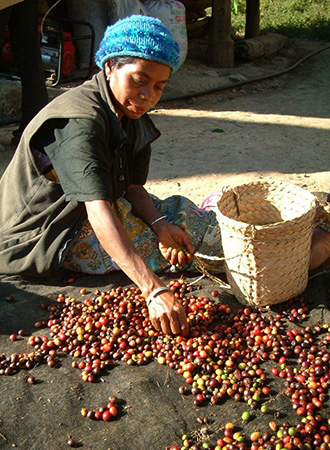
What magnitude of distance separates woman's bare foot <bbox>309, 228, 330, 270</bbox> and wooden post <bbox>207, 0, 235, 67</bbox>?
526cm

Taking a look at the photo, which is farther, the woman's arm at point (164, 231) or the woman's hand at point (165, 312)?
the woman's arm at point (164, 231)

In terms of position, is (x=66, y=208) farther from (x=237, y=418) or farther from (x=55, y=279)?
(x=237, y=418)

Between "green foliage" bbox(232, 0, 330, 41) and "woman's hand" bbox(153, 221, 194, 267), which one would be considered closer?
"woman's hand" bbox(153, 221, 194, 267)

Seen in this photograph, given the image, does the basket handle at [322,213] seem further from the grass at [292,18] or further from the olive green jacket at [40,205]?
the grass at [292,18]

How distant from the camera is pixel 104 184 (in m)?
2.67

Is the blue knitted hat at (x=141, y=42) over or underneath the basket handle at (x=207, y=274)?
over

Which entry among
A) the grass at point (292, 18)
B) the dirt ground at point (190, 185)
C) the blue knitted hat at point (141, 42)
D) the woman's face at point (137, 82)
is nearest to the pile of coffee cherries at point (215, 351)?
the dirt ground at point (190, 185)

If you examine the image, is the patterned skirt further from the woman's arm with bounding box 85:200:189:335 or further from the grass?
the grass

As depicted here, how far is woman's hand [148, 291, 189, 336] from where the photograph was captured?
249 centimetres

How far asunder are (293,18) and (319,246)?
8.78m

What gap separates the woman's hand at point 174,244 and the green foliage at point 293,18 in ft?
25.2

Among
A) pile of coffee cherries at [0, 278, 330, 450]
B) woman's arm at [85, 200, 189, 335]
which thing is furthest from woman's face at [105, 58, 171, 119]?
pile of coffee cherries at [0, 278, 330, 450]

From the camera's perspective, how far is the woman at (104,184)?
2641 millimetres

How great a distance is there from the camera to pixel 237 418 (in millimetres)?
2391
